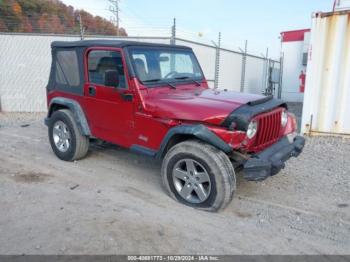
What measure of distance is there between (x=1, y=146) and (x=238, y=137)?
5109 mm

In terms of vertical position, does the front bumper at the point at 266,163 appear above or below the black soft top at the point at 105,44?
below

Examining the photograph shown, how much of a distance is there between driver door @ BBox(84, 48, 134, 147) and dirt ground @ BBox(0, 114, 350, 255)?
718 mm

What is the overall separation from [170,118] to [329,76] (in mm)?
4756

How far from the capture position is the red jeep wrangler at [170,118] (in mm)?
3650

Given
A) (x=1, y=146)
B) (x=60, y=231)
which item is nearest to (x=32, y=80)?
(x=1, y=146)

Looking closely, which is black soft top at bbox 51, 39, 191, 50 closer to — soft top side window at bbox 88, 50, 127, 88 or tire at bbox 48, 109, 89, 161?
soft top side window at bbox 88, 50, 127, 88

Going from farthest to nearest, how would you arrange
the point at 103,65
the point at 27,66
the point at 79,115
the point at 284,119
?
the point at 27,66
the point at 79,115
the point at 103,65
the point at 284,119

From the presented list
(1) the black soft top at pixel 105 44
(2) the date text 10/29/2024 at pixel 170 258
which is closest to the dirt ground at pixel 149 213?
A: (2) the date text 10/29/2024 at pixel 170 258

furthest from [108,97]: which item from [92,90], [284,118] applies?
[284,118]

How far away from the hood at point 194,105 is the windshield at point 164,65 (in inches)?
11.5

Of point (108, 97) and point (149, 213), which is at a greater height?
point (108, 97)

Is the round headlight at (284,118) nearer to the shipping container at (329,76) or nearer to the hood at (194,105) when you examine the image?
the hood at (194,105)

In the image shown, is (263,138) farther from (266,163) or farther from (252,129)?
(266,163)

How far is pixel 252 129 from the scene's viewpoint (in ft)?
12.3
